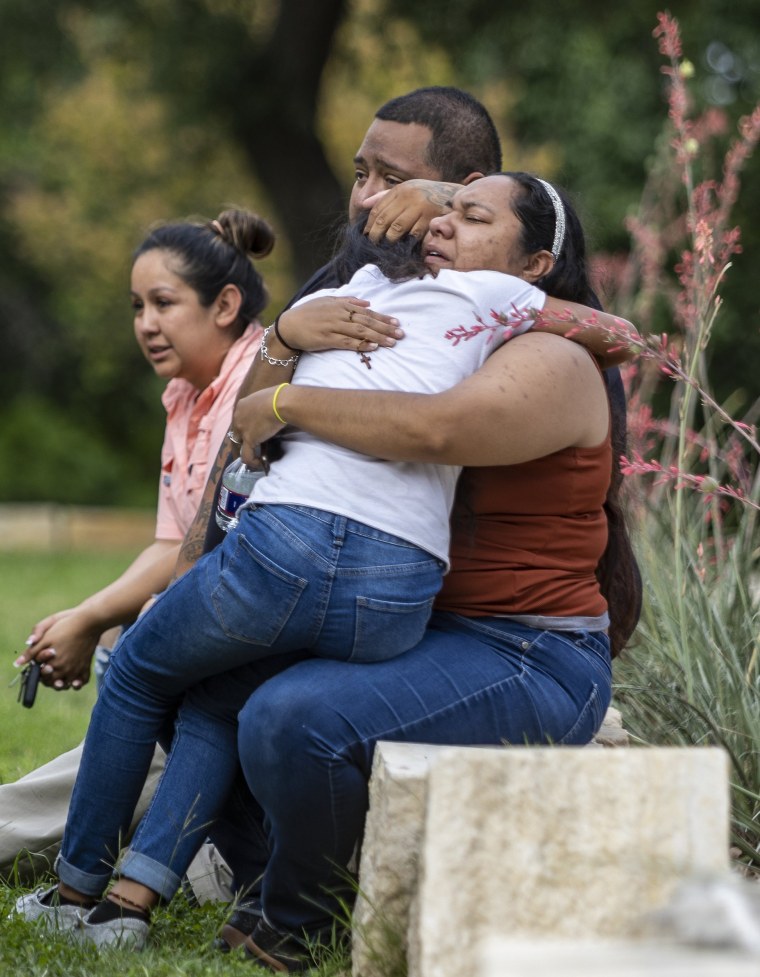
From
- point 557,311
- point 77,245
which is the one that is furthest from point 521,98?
point 557,311

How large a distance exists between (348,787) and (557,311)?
103 centimetres

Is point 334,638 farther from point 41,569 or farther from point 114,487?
point 114,487

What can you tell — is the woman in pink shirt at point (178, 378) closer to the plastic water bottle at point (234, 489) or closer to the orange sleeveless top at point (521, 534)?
the plastic water bottle at point (234, 489)

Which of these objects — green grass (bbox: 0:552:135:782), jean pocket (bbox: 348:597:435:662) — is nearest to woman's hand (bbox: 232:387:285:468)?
jean pocket (bbox: 348:597:435:662)

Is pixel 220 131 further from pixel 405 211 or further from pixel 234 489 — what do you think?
pixel 234 489

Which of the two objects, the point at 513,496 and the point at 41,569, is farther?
the point at 41,569

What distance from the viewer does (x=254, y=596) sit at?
261cm

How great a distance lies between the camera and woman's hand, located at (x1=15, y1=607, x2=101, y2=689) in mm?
3611

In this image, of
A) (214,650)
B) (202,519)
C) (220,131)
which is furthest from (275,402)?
(220,131)

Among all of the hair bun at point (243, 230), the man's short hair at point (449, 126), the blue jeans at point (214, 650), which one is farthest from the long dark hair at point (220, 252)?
the blue jeans at point (214, 650)

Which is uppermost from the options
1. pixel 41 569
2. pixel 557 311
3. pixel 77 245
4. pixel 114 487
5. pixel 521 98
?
pixel 557 311

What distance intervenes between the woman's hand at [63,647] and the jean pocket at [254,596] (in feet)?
3.60

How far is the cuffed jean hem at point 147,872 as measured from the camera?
276cm

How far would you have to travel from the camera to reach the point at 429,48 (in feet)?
45.0
